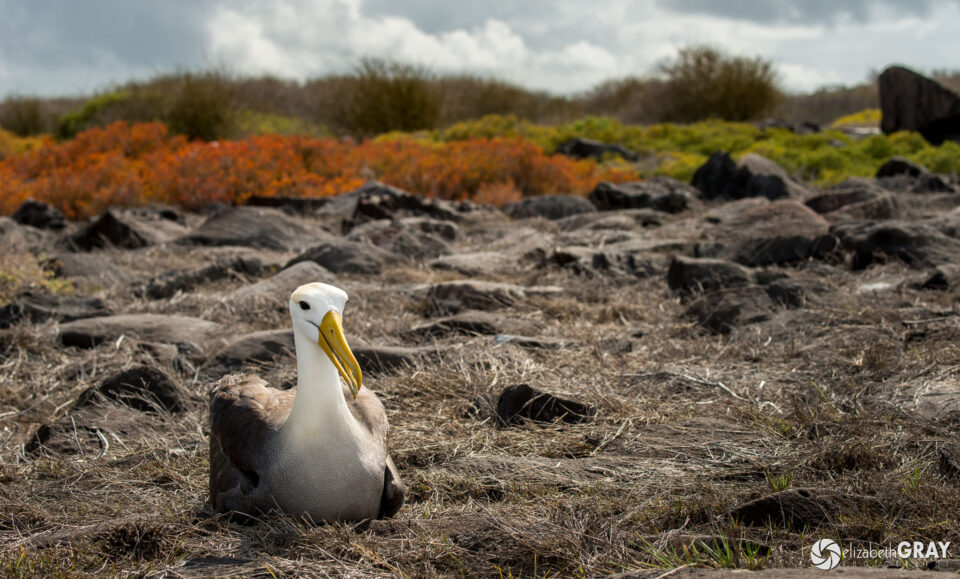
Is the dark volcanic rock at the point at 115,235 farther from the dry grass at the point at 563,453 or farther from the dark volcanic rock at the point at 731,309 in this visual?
the dark volcanic rock at the point at 731,309

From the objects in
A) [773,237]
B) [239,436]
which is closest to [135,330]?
[239,436]

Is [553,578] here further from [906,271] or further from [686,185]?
[686,185]

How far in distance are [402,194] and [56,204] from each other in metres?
4.69

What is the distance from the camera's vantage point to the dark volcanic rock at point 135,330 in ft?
19.4

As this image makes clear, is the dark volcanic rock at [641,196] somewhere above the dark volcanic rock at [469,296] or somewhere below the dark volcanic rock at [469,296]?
above

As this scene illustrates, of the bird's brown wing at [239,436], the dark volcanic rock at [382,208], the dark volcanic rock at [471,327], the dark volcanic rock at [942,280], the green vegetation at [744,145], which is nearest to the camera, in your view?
the bird's brown wing at [239,436]

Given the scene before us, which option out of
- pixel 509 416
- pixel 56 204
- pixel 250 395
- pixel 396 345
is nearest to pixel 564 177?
pixel 56 204

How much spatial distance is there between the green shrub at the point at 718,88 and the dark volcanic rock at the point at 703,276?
19.9m

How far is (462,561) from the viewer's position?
279 cm

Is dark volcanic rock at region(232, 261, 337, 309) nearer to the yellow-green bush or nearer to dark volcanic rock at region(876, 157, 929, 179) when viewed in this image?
dark volcanic rock at region(876, 157, 929, 179)

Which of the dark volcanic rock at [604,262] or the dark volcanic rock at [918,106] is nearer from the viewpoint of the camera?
the dark volcanic rock at [604,262]

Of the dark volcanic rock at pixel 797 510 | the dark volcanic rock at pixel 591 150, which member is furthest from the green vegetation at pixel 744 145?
the dark volcanic rock at pixel 797 510

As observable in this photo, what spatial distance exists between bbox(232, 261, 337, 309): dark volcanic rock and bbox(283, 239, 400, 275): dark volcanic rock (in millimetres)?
432

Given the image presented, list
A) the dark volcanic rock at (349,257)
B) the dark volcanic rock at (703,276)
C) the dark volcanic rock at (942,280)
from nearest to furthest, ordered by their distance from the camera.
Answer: the dark volcanic rock at (942,280) → the dark volcanic rock at (703,276) → the dark volcanic rock at (349,257)
